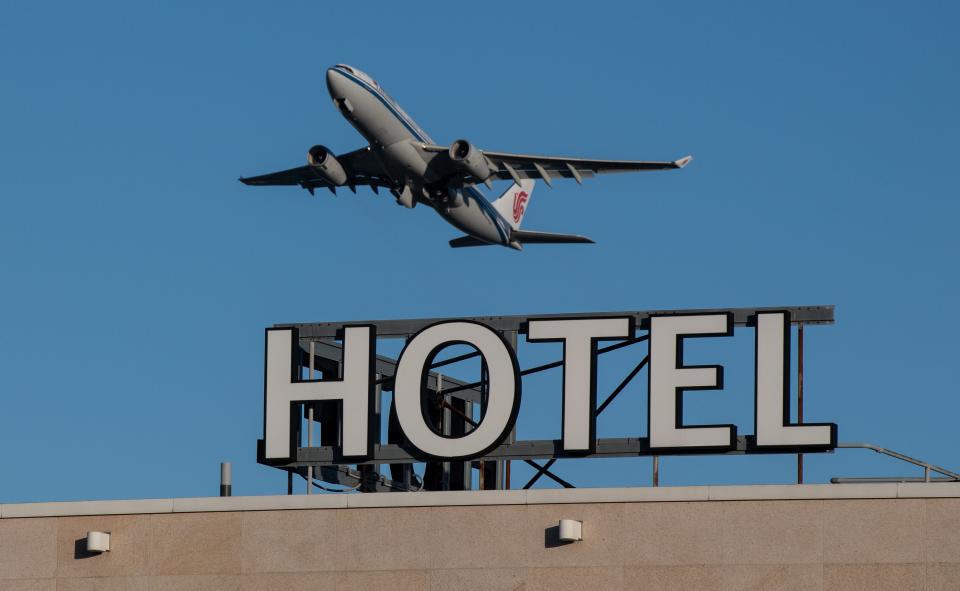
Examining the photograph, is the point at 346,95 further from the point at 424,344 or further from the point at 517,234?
the point at 424,344

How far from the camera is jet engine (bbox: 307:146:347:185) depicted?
226ft

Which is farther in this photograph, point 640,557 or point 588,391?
point 588,391

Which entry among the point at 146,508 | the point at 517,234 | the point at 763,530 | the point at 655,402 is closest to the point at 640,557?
the point at 763,530

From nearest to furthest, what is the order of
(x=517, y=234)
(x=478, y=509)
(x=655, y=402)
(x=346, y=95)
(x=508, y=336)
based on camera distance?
1. (x=478, y=509)
2. (x=655, y=402)
3. (x=508, y=336)
4. (x=346, y=95)
5. (x=517, y=234)

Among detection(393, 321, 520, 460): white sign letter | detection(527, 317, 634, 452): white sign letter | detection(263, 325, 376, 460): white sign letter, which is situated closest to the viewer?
detection(527, 317, 634, 452): white sign letter

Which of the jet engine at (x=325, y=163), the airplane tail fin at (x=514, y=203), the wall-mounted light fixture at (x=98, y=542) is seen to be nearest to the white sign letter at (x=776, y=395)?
the wall-mounted light fixture at (x=98, y=542)

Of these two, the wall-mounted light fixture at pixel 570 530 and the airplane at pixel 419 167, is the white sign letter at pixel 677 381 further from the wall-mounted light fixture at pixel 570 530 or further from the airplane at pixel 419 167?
the airplane at pixel 419 167

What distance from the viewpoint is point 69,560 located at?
2873 cm

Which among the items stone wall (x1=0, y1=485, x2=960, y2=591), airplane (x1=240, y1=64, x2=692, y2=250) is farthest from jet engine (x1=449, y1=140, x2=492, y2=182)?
stone wall (x1=0, y1=485, x2=960, y2=591)

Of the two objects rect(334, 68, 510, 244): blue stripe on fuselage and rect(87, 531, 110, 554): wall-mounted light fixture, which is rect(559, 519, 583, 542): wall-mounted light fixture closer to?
rect(87, 531, 110, 554): wall-mounted light fixture

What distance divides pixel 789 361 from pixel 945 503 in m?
5.25

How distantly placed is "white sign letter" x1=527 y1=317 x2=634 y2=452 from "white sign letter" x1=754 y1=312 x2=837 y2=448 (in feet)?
8.54

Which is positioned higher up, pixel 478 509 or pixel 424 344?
pixel 424 344

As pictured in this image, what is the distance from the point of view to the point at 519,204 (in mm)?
86938
